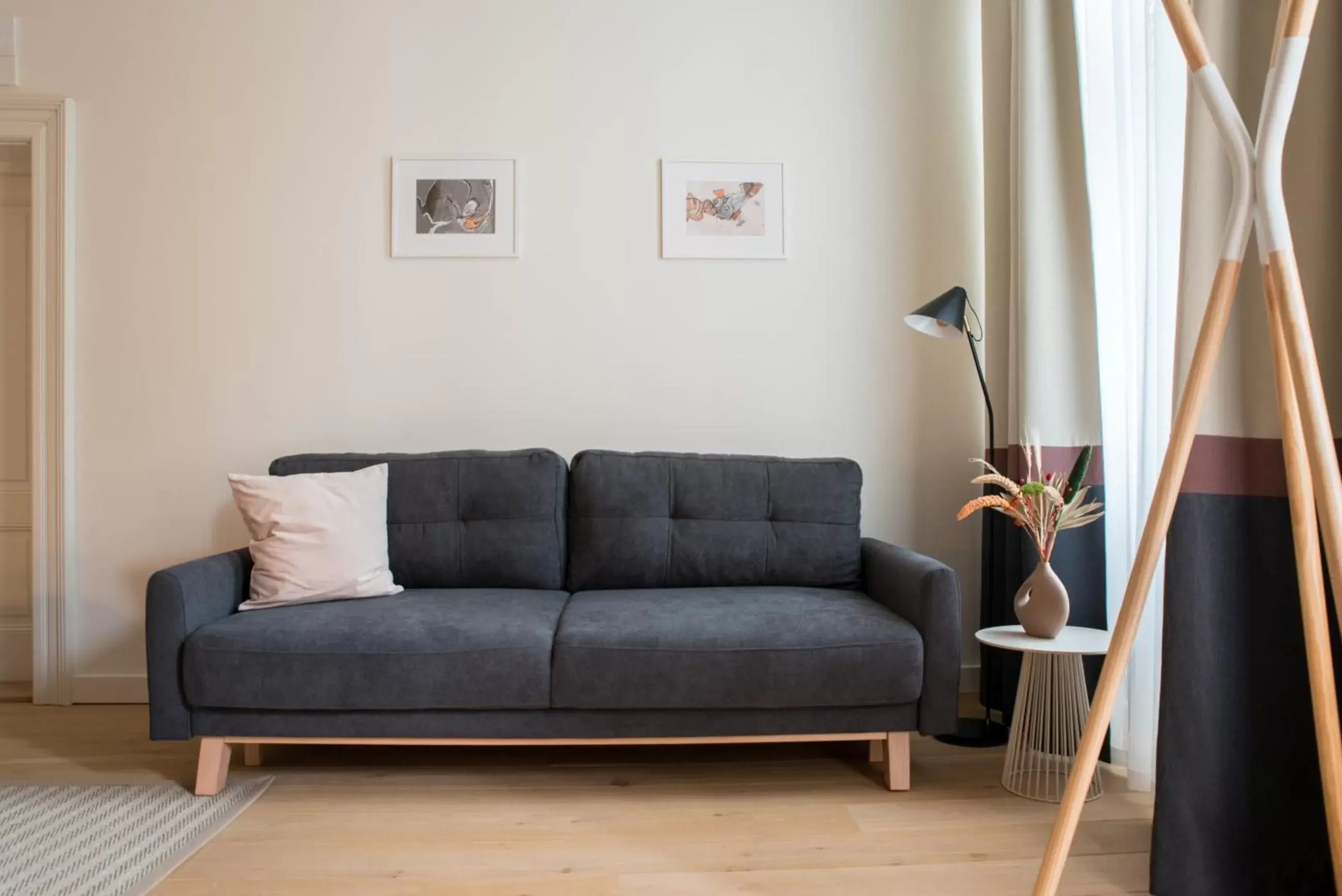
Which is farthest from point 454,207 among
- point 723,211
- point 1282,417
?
point 1282,417

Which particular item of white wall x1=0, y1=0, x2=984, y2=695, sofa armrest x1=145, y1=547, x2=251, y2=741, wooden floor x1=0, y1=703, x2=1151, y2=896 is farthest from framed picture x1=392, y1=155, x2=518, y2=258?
wooden floor x1=0, y1=703, x2=1151, y2=896

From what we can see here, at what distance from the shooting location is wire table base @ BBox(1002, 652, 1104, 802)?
2.34 metres

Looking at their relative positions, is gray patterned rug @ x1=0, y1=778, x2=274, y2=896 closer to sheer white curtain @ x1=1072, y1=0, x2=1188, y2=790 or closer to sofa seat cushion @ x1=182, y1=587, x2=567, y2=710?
sofa seat cushion @ x1=182, y1=587, x2=567, y2=710

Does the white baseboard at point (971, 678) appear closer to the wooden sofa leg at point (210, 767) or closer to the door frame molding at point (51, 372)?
the wooden sofa leg at point (210, 767)

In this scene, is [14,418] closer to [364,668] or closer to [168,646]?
[168,646]

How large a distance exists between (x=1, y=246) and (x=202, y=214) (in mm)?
994

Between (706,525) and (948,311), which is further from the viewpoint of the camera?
(706,525)

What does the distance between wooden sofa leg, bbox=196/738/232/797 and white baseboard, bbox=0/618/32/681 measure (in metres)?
1.77

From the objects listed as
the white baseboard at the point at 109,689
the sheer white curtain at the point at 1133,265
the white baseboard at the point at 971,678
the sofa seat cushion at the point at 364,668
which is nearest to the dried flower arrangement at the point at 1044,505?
the sheer white curtain at the point at 1133,265

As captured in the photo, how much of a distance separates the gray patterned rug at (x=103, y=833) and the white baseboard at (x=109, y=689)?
0.87 m

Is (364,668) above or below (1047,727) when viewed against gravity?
above

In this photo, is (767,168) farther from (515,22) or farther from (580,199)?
(515,22)

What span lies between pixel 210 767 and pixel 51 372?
1.78 meters

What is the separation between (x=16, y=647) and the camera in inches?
139
